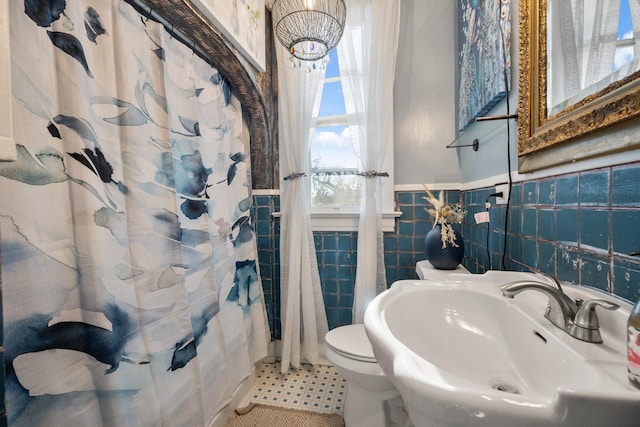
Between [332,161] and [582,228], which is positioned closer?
[582,228]

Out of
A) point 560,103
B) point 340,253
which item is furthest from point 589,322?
point 340,253

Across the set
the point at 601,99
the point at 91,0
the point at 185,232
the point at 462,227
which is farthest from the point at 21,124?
the point at 462,227

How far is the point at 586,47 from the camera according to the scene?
0.65 meters

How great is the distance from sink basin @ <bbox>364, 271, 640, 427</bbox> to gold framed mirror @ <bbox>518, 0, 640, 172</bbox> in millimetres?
350

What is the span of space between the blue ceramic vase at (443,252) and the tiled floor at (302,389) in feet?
3.25

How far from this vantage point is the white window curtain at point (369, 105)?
1.67 metres

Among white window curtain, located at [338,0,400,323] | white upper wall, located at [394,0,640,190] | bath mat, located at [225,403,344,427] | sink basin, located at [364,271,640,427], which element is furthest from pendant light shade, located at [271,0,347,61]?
bath mat, located at [225,403,344,427]

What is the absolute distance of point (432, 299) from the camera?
2.93 ft

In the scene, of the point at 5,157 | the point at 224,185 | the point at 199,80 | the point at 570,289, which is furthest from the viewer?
the point at 224,185

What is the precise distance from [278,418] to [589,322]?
58.5 inches

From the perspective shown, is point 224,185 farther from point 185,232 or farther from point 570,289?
point 570,289

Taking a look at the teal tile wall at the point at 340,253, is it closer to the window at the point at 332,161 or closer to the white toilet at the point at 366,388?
the window at the point at 332,161

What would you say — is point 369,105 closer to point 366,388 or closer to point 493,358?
point 493,358

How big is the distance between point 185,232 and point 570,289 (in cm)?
137
